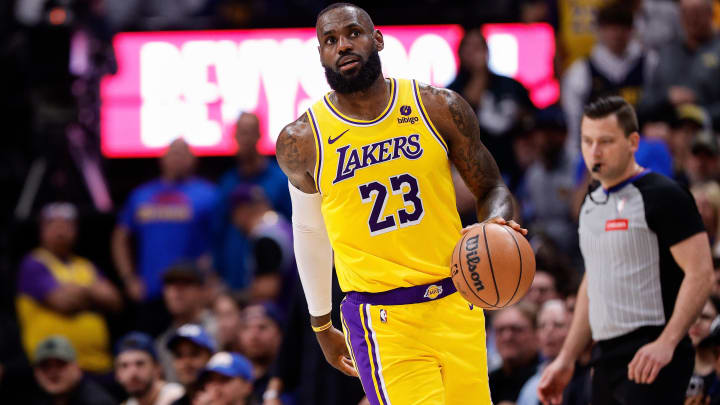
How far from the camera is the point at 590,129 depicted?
5.67 metres

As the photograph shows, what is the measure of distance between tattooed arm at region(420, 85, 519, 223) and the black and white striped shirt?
0.74 metres

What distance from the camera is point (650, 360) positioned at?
5332mm

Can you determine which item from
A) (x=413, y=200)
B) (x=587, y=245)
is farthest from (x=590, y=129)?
(x=413, y=200)

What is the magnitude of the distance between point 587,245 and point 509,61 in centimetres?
647

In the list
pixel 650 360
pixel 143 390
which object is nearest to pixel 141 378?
pixel 143 390

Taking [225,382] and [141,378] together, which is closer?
[225,382]

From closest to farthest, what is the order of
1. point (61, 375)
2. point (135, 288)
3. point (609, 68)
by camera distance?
point (61, 375) < point (135, 288) < point (609, 68)

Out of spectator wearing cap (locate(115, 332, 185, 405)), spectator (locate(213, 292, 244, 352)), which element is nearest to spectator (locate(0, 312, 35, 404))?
spectator wearing cap (locate(115, 332, 185, 405))

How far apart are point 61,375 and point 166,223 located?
2.18m

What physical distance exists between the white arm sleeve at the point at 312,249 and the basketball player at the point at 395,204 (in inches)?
6.8

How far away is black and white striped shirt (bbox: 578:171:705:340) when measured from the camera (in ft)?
17.8

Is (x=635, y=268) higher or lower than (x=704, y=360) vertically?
higher

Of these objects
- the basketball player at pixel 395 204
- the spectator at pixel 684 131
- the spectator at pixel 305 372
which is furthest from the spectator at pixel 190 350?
the spectator at pixel 684 131

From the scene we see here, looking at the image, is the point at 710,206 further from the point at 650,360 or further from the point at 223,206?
the point at 223,206
